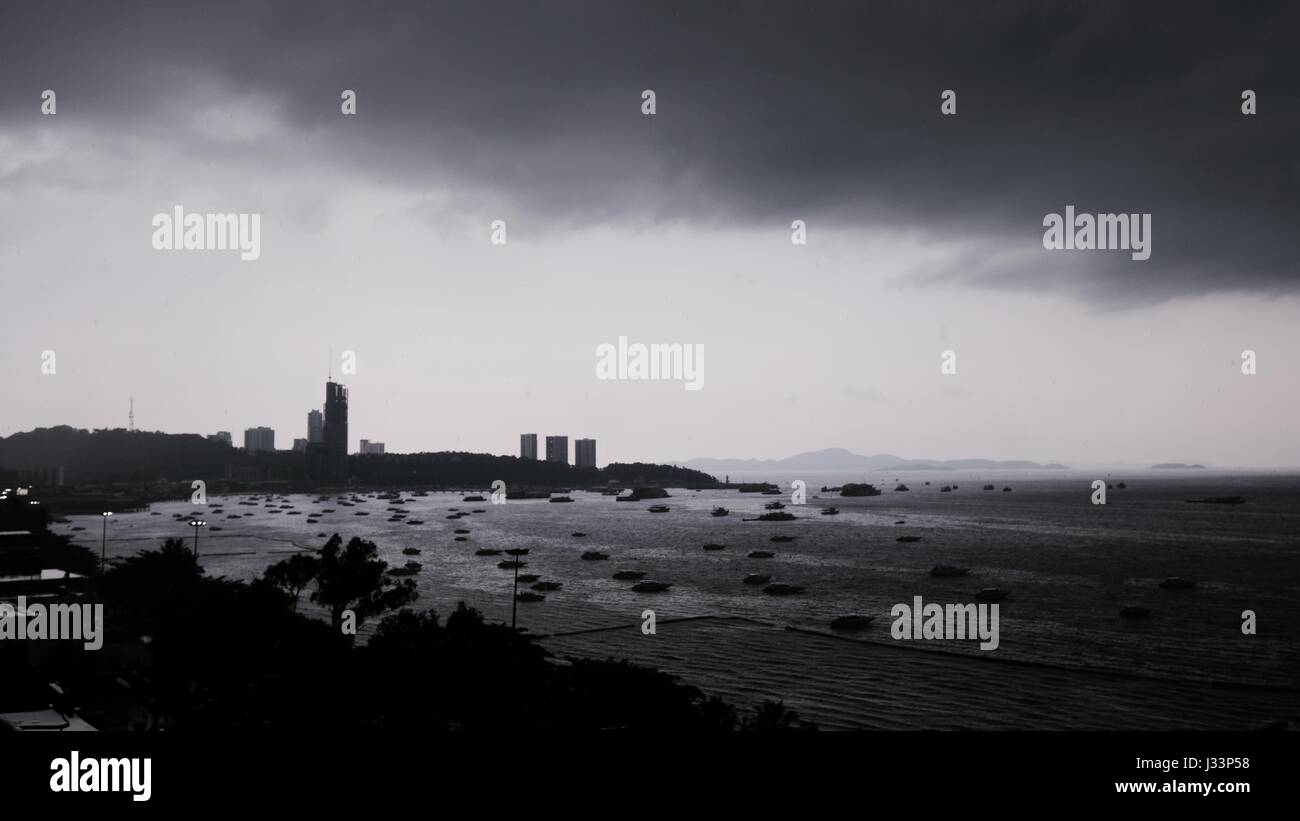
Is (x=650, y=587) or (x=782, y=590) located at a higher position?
(x=650, y=587)

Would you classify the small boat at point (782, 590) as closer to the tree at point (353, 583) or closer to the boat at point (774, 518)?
the tree at point (353, 583)

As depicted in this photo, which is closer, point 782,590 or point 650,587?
point 782,590

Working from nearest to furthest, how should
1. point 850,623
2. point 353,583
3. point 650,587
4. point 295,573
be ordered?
point 353,583, point 295,573, point 850,623, point 650,587

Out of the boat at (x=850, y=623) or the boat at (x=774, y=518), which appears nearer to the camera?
the boat at (x=850, y=623)

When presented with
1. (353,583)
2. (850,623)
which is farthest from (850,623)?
(353,583)

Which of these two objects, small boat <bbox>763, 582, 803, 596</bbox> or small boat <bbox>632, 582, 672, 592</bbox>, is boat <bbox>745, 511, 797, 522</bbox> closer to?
small boat <bbox>632, 582, 672, 592</bbox>

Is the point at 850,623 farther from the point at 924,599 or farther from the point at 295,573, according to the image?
the point at 295,573

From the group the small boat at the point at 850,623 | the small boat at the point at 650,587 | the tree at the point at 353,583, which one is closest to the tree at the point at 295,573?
the tree at the point at 353,583

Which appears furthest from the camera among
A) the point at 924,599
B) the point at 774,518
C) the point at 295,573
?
the point at 774,518

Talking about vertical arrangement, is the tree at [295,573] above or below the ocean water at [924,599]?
above
